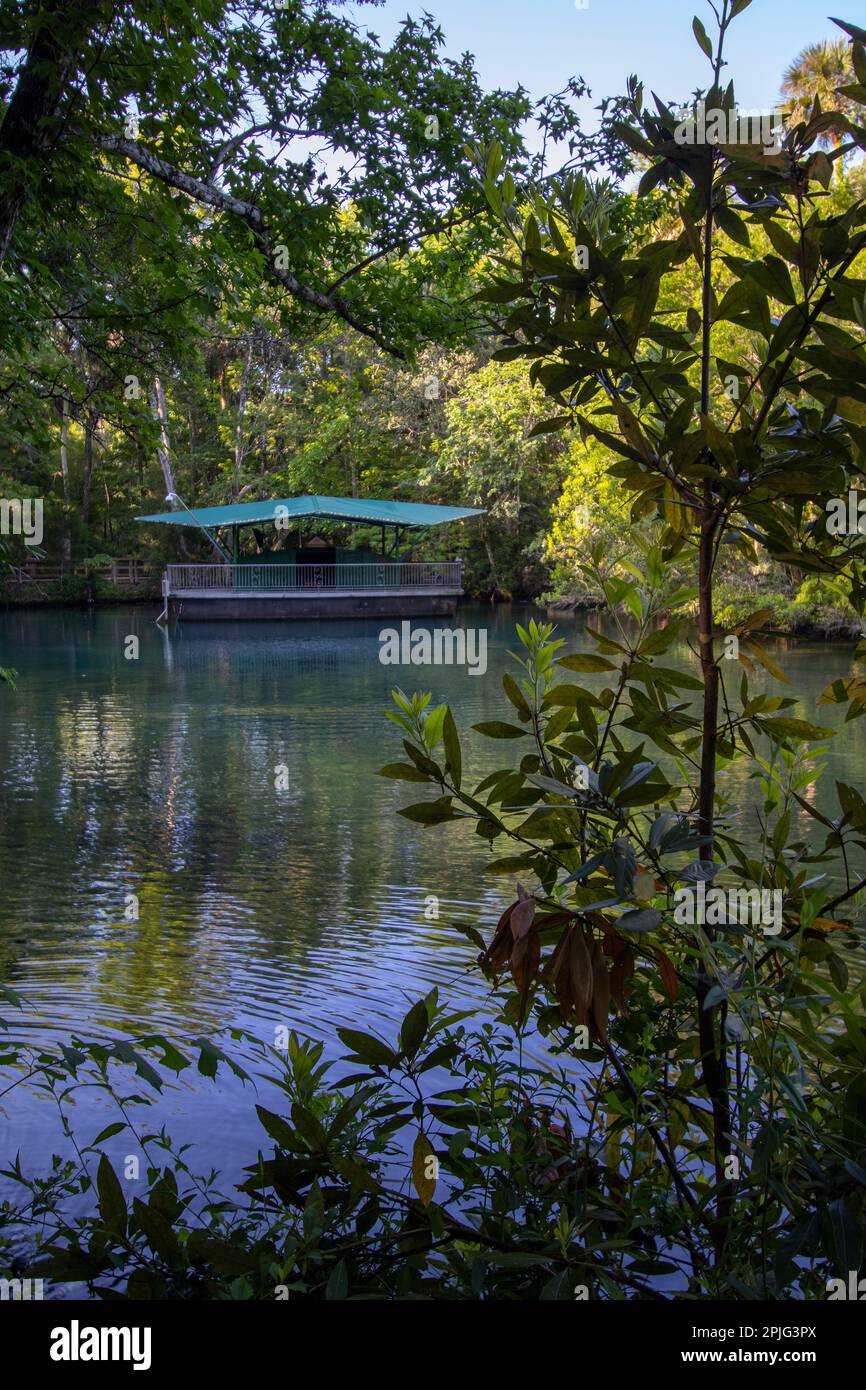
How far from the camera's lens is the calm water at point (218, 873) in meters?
5.64

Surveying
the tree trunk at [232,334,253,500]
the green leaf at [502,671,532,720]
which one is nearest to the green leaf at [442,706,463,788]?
the green leaf at [502,671,532,720]

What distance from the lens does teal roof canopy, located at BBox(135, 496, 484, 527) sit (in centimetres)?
3450

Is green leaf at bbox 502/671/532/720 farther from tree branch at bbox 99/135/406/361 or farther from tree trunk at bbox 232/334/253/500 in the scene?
tree trunk at bbox 232/334/253/500

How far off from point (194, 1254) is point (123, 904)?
644cm

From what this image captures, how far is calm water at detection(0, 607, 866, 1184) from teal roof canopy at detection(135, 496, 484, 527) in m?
15.8

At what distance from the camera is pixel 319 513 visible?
3419 cm

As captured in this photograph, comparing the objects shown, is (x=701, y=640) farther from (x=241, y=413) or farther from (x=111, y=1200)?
(x=241, y=413)

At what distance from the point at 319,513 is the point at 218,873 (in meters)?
26.4

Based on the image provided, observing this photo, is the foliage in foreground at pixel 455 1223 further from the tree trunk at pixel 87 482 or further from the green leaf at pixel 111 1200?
the tree trunk at pixel 87 482

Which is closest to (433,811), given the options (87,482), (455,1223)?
(455,1223)

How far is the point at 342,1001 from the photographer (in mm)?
5953
